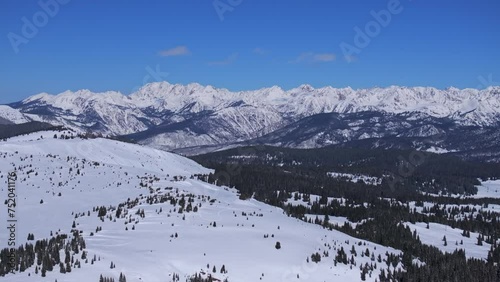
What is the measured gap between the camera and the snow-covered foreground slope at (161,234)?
35.1 m

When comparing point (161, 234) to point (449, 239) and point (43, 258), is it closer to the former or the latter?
point (43, 258)

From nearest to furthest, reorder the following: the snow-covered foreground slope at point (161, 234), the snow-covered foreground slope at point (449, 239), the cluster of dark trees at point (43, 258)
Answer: the cluster of dark trees at point (43, 258)
the snow-covered foreground slope at point (161, 234)
the snow-covered foreground slope at point (449, 239)

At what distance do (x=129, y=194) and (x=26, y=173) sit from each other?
23404 mm

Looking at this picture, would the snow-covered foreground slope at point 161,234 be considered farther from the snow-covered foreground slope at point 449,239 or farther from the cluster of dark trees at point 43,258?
the snow-covered foreground slope at point 449,239

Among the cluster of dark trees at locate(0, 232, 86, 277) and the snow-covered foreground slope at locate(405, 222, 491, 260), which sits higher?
the snow-covered foreground slope at locate(405, 222, 491, 260)

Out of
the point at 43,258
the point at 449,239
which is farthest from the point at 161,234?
the point at 449,239

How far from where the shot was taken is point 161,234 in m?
44.2

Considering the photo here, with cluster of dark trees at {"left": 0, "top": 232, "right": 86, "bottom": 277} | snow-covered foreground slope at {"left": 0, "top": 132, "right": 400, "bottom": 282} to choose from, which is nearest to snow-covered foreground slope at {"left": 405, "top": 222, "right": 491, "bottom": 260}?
snow-covered foreground slope at {"left": 0, "top": 132, "right": 400, "bottom": 282}

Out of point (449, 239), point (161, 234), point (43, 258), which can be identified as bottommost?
point (43, 258)

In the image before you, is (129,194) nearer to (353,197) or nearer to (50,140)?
(50,140)

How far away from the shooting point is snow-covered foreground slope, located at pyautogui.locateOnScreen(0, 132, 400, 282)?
115 ft

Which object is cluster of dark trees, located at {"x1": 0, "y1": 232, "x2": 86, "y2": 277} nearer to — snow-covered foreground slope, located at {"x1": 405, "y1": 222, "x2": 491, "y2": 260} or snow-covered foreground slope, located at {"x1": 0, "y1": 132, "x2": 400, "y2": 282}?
snow-covered foreground slope, located at {"x1": 0, "y1": 132, "x2": 400, "y2": 282}

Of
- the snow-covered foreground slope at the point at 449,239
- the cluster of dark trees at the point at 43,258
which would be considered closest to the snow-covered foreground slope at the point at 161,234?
the cluster of dark trees at the point at 43,258

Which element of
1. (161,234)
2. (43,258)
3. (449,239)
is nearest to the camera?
(43,258)
